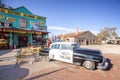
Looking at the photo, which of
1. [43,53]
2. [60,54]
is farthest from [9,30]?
[60,54]

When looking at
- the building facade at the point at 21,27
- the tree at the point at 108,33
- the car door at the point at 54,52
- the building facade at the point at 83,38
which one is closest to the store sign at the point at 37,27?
the building facade at the point at 21,27

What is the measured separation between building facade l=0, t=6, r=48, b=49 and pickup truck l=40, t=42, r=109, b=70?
11711mm

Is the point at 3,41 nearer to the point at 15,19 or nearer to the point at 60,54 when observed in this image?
the point at 15,19

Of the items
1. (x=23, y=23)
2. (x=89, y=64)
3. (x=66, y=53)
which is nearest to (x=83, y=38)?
(x=23, y=23)

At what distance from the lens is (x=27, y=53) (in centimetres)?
1390

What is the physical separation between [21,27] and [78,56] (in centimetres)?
1579

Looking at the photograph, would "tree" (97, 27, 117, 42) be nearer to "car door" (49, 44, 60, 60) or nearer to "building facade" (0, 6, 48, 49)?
"building facade" (0, 6, 48, 49)

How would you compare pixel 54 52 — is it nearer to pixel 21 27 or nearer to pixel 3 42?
pixel 3 42

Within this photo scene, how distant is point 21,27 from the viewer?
21.7 meters

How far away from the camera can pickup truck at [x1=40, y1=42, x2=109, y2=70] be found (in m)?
8.18

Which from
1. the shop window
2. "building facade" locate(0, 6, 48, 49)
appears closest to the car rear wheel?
"building facade" locate(0, 6, 48, 49)

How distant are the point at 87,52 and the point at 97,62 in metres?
0.98

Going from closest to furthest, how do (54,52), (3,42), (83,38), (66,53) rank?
(66,53)
(54,52)
(3,42)
(83,38)

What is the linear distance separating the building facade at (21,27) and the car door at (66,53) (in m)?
12.3
